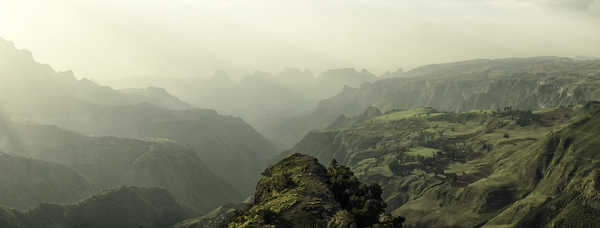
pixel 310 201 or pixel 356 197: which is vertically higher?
pixel 310 201

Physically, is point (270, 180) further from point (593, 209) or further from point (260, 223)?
point (593, 209)

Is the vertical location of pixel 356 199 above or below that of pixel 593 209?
above

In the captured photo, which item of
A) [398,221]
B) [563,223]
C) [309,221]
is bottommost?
[563,223]

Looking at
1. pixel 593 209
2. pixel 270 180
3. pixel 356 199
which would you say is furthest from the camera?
pixel 593 209

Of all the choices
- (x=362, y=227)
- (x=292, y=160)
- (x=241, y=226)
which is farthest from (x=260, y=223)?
(x=292, y=160)

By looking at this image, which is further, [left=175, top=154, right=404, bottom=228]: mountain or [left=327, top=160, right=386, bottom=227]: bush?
[left=327, top=160, right=386, bottom=227]: bush

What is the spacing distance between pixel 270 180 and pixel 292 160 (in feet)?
16.3

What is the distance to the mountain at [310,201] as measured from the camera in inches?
1271

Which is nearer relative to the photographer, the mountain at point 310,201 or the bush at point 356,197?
the mountain at point 310,201

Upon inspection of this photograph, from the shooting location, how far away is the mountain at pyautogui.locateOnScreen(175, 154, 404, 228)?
3228 cm

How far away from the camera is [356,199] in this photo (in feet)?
133

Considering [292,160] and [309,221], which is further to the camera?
[292,160]

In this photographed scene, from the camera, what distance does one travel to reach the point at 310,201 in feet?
116

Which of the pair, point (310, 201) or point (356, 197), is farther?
point (356, 197)
